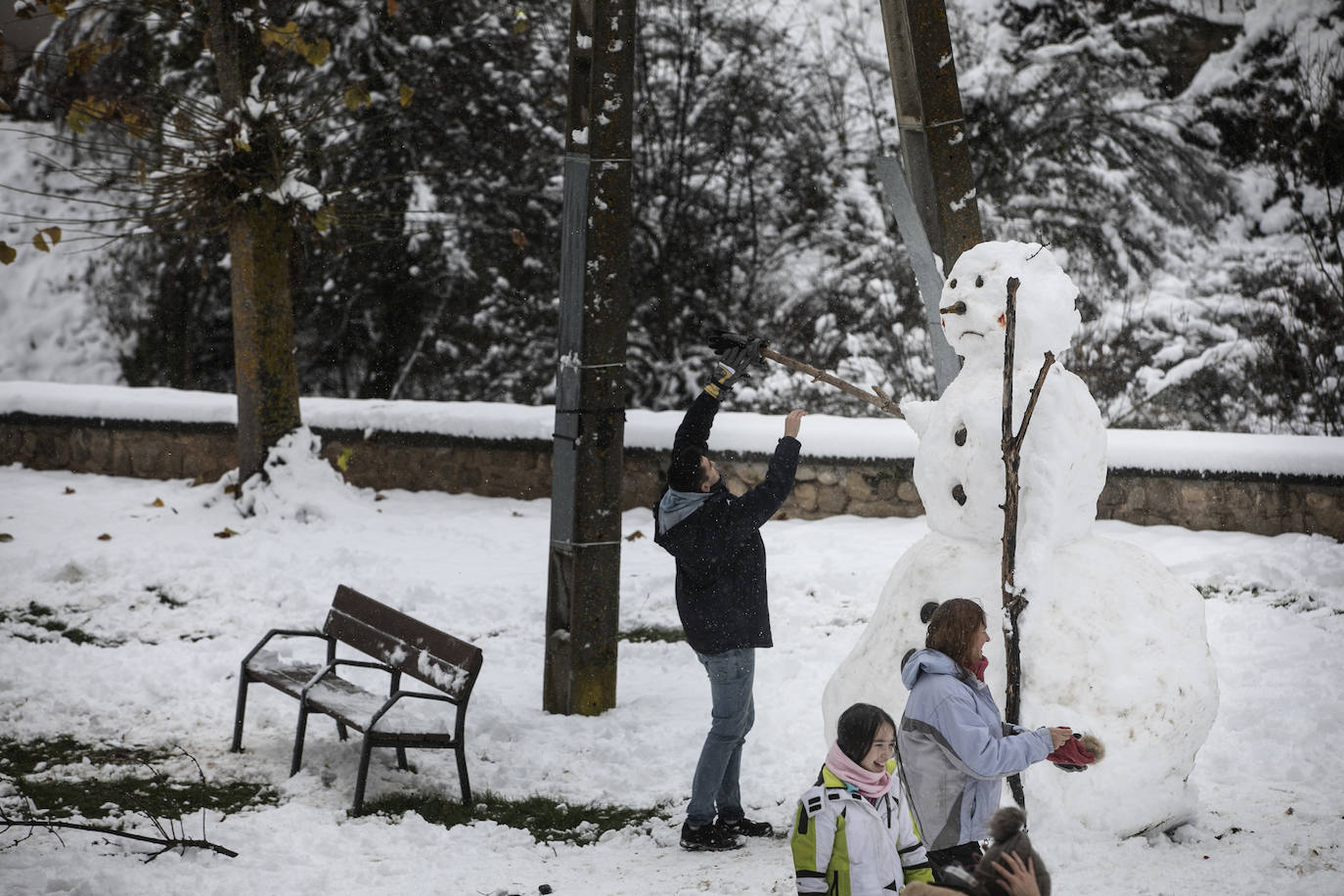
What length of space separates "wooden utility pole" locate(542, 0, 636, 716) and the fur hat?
11.8ft

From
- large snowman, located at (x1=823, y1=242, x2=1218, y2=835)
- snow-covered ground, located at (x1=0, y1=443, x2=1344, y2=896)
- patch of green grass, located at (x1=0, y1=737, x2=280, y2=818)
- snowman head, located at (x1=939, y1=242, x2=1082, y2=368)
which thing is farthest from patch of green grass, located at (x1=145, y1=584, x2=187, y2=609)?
snowman head, located at (x1=939, y1=242, x2=1082, y2=368)

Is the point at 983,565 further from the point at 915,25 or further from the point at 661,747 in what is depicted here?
the point at 915,25

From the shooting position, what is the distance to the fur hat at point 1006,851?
2.47m

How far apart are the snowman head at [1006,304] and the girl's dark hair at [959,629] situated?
1508mm

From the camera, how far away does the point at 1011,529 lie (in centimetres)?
417

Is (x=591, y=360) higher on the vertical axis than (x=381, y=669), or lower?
higher

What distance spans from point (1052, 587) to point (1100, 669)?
325 millimetres

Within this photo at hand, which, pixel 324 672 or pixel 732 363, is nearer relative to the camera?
pixel 732 363

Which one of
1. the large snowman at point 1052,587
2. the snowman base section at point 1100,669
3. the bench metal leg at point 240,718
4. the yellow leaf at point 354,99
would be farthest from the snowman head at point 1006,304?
the yellow leaf at point 354,99

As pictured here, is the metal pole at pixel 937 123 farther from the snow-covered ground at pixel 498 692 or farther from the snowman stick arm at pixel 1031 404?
the snow-covered ground at pixel 498 692

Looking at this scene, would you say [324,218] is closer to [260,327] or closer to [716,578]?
[260,327]

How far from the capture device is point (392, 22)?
13.4m

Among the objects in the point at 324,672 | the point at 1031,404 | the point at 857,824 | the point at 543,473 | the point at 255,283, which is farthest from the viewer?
the point at 543,473

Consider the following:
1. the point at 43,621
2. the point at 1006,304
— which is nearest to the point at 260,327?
the point at 43,621
